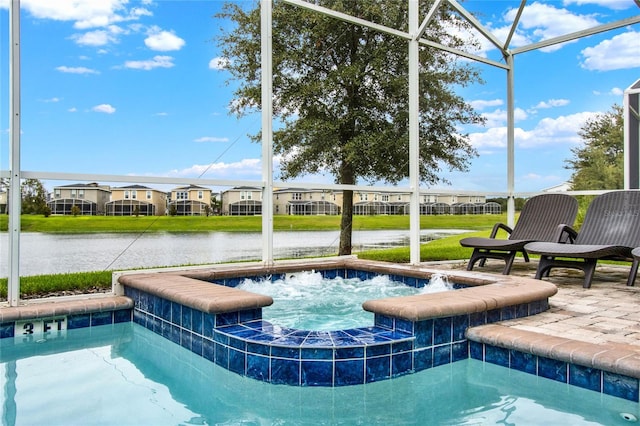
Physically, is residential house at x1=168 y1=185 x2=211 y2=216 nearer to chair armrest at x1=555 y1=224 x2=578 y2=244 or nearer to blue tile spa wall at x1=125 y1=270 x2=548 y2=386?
blue tile spa wall at x1=125 y1=270 x2=548 y2=386

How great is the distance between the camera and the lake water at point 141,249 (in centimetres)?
453

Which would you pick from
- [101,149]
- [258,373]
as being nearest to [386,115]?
[101,149]

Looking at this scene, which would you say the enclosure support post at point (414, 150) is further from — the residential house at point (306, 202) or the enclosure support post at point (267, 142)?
the enclosure support post at point (267, 142)

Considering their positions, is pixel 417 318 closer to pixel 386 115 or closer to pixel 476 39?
pixel 386 115

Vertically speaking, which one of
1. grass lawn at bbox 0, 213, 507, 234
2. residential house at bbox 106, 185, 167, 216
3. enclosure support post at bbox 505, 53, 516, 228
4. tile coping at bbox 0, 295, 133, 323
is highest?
enclosure support post at bbox 505, 53, 516, 228

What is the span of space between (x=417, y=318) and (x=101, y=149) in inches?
147

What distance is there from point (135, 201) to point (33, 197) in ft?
3.09

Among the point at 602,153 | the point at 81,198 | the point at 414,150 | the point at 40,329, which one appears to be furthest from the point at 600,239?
the point at 602,153

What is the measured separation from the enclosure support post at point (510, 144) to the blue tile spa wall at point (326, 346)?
481cm

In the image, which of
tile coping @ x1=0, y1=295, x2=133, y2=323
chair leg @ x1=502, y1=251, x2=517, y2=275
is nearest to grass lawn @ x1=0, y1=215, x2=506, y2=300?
tile coping @ x1=0, y1=295, x2=133, y2=323

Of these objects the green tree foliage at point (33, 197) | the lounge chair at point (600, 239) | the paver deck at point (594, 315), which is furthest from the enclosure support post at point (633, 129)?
the green tree foliage at point (33, 197)

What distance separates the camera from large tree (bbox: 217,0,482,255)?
7230 mm

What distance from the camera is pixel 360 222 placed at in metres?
7.23

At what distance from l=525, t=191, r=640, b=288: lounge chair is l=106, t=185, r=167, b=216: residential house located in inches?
159
